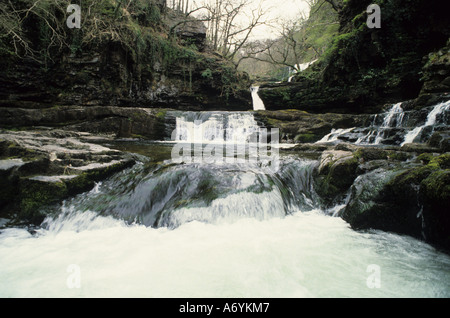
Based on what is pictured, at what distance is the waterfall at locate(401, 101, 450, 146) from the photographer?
6039 mm

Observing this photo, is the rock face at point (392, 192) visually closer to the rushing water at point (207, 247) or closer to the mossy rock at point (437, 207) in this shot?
the mossy rock at point (437, 207)

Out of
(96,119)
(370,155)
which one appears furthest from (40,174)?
(96,119)

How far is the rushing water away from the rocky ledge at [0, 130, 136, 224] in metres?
0.22

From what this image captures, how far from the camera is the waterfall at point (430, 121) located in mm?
6039

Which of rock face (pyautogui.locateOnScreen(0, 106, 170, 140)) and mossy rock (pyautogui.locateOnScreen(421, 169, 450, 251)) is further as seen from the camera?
rock face (pyautogui.locateOnScreen(0, 106, 170, 140))

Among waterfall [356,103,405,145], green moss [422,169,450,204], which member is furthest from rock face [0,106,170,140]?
green moss [422,169,450,204]

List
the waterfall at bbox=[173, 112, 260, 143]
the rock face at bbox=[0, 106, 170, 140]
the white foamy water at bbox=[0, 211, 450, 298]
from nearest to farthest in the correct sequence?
the white foamy water at bbox=[0, 211, 450, 298]
the rock face at bbox=[0, 106, 170, 140]
the waterfall at bbox=[173, 112, 260, 143]

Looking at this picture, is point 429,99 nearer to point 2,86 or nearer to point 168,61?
point 168,61

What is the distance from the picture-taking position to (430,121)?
633 cm

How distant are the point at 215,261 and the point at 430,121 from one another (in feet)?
25.0

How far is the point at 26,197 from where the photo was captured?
10.5 ft

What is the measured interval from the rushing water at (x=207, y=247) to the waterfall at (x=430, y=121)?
415 cm

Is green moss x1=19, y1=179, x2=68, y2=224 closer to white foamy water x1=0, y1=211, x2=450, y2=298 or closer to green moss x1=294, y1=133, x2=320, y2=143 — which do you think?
A: white foamy water x1=0, y1=211, x2=450, y2=298

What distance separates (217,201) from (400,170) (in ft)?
8.78
